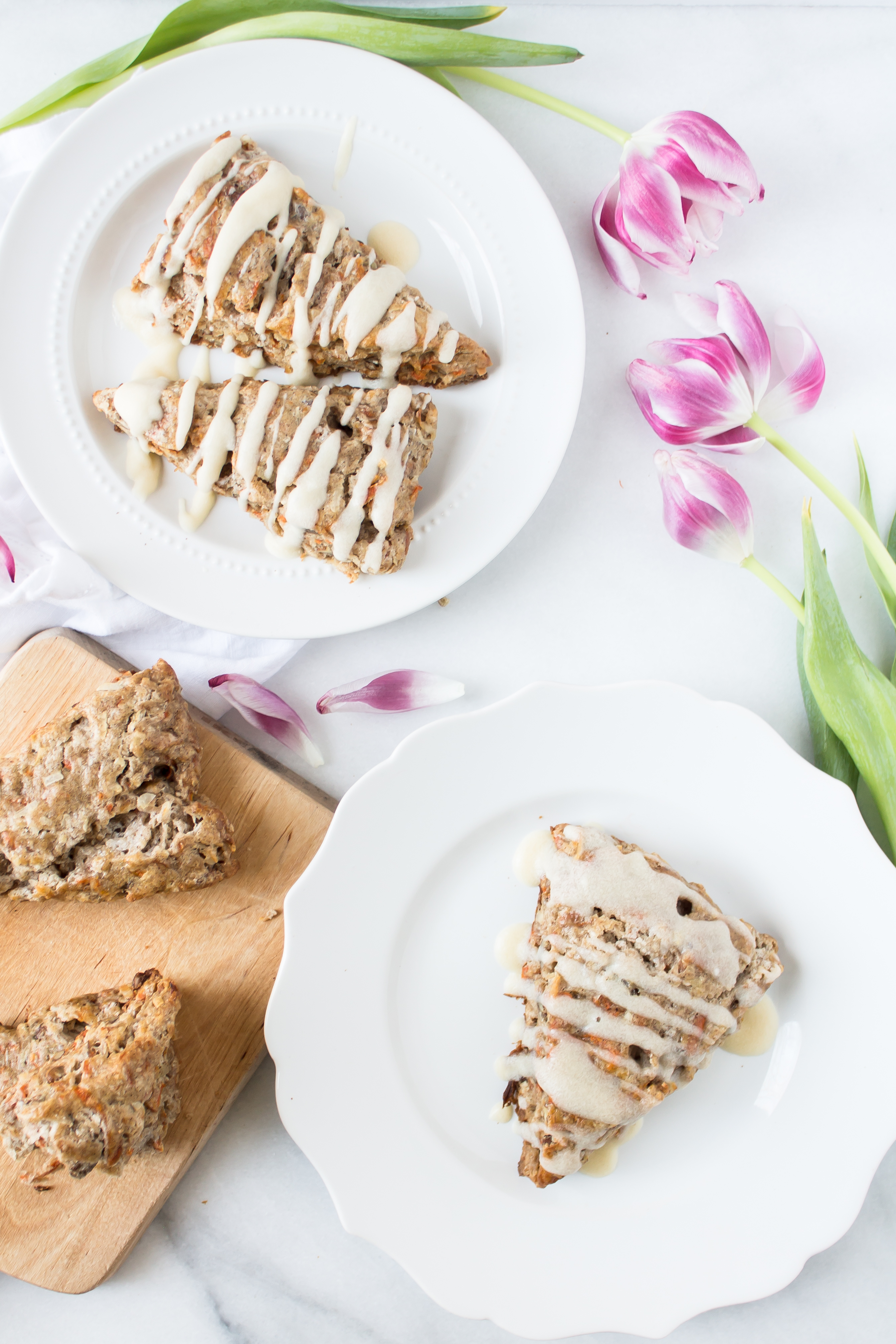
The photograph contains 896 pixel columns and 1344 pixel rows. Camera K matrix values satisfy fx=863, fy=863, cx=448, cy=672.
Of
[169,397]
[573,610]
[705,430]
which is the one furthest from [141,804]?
[705,430]

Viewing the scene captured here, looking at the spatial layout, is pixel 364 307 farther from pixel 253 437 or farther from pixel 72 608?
pixel 72 608

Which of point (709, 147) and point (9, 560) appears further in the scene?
point (9, 560)

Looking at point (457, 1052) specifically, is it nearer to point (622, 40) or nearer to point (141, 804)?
point (141, 804)

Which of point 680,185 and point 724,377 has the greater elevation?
point 680,185

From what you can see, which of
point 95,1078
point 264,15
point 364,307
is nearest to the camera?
point 95,1078

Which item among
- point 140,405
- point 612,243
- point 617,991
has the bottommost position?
point 617,991

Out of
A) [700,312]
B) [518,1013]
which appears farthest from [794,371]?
A: [518,1013]
